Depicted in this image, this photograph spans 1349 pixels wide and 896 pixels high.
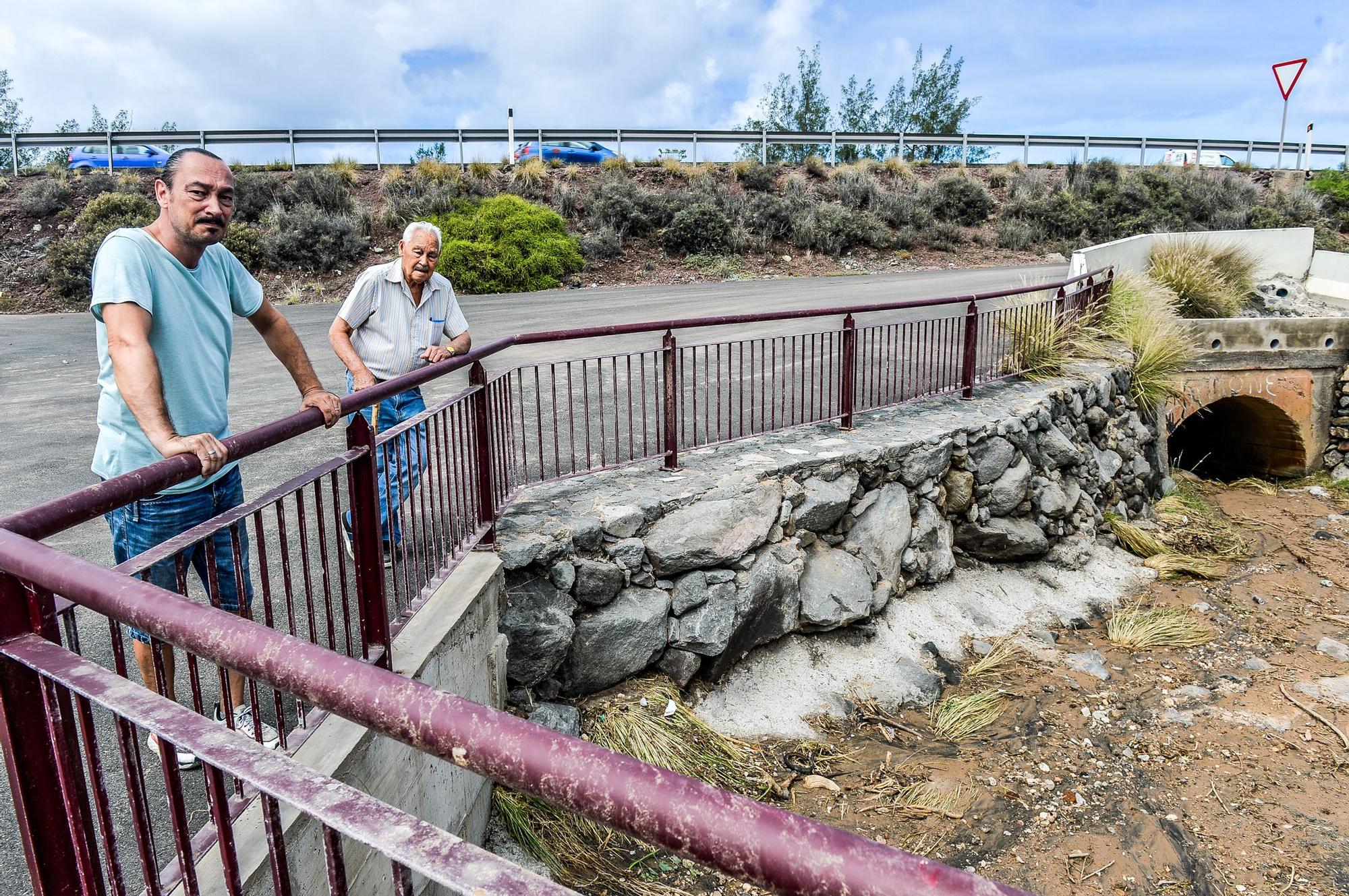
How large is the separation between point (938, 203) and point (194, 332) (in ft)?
89.6

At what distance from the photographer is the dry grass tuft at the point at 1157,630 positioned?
7992mm

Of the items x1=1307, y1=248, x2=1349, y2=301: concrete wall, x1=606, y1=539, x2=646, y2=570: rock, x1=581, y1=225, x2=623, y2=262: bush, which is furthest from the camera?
x1=581, y1=225, x2=623, y2=262: bush

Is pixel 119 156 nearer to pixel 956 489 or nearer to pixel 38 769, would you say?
pixel 956 489

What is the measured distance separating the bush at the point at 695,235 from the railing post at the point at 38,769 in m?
20.9

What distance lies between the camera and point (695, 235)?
21938mm

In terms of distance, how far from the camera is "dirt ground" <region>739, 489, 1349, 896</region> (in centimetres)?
516

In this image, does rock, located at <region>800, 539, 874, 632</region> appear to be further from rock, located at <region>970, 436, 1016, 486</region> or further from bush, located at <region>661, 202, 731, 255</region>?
bush, located at <region>661, 202, 731, 255</region>

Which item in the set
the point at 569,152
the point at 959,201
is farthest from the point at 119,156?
the point at 959,201

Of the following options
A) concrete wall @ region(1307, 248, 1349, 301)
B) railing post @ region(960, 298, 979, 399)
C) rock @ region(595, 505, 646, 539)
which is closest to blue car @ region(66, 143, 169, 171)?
railing post @ region(960, 298, 979, 399)

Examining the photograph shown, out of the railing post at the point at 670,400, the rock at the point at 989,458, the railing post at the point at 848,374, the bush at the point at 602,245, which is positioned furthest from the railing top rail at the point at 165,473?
the bush at the point at 602,245

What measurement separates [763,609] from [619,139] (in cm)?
2614

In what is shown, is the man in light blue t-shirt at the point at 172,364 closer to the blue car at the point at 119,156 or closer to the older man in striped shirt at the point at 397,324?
the older man in striped shirt at the point at 397,324

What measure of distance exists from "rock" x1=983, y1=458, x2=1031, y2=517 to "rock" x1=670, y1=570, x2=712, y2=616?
3.86m

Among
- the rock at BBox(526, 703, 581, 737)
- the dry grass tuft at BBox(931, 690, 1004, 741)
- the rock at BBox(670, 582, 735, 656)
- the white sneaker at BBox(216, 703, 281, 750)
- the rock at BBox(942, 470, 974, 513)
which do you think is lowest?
the dry grass tuft at BBox(931, 690, 1004, 741)
